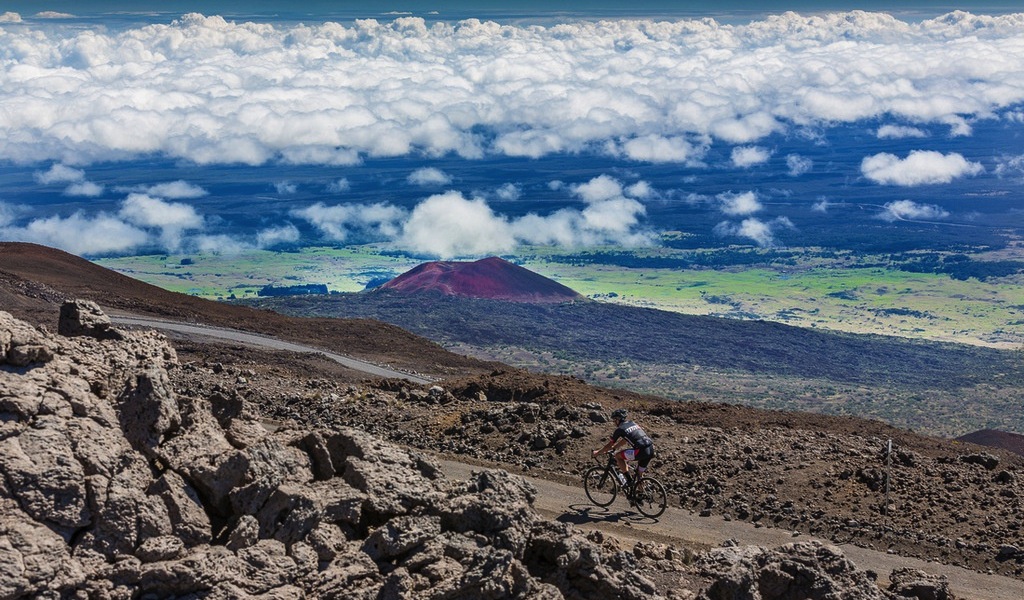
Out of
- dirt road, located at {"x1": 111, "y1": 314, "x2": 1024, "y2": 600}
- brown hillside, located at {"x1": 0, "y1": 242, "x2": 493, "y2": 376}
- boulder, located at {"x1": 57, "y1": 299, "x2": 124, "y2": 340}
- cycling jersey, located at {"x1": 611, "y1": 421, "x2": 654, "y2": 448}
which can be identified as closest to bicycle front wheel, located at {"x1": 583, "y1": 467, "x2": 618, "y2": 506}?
dirt road, located at {"x1": 111, "y1": 314, "x2": 1024, "y2": 600}

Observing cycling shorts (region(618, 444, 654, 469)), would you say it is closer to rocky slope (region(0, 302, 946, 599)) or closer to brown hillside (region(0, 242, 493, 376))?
rocky slope (region(0, 302, 946, 599))

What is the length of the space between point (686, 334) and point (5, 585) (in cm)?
6842

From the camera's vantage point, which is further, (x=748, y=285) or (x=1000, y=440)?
(x=748, y=285)

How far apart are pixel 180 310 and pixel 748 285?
10087 cm

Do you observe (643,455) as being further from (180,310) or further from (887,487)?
(180,310)

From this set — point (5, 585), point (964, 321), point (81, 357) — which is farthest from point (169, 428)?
point (964, 321)

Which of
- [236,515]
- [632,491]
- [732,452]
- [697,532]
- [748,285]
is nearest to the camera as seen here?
[236,515]

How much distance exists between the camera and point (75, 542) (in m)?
9.14

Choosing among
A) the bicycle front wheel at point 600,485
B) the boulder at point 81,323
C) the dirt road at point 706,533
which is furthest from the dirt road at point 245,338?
the boulder at point 81,323

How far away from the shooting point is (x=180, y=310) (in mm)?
42656

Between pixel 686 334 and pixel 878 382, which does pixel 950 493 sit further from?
pixel 686 334

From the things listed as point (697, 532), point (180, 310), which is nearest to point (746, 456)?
point (697, 532)

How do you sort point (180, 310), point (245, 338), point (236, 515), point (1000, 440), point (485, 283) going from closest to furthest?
1. point (236, 515)
2. point (1000, 440)
3. point (245, 338)
4. point (180, 310)
5. point (485, 283)

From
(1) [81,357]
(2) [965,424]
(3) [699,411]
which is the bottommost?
(2) [965,424]
